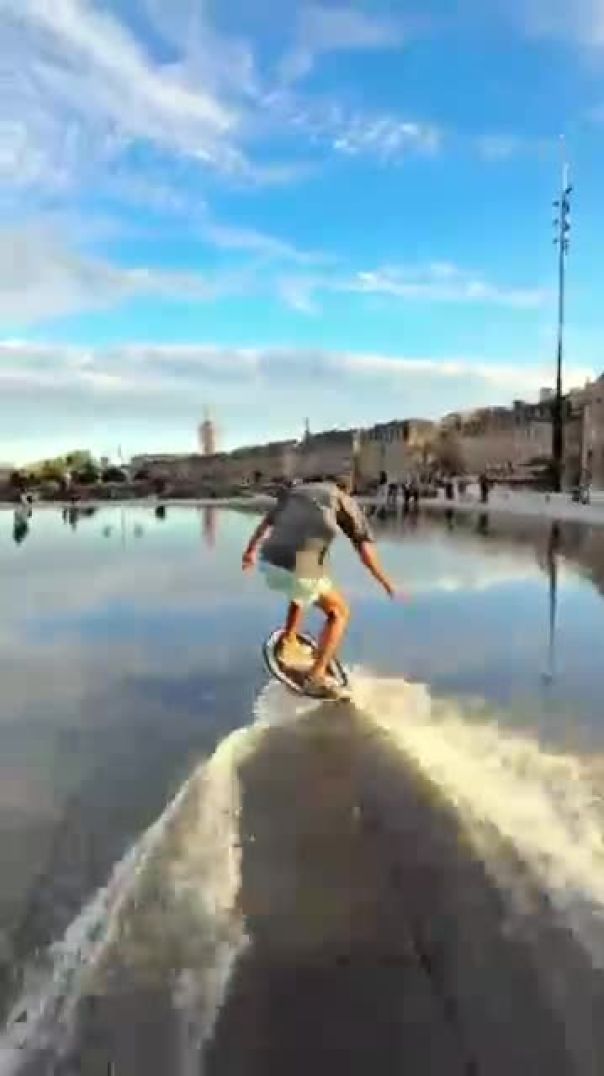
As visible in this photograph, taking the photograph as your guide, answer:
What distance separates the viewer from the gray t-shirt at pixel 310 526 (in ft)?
28.1

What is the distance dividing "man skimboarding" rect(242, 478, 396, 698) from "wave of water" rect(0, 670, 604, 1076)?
3.97ft

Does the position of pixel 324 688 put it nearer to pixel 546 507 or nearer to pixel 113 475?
pixel 546 507

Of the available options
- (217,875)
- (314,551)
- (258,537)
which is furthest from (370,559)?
(217,875)

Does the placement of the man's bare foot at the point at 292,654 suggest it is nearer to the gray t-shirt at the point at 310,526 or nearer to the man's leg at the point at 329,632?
the man's leg at the point at 329,632

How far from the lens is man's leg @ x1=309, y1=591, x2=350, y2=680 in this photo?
8.47 meters

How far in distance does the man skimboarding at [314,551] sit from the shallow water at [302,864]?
1.50 ft

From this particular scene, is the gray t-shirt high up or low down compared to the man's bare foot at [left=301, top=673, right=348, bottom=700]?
up

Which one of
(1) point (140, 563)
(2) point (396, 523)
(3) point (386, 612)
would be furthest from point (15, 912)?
(2) point (396, 523)

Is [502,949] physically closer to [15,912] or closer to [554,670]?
[15,912]

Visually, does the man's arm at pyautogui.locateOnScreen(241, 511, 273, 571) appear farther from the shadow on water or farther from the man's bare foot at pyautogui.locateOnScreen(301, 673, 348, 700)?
the shadow on water

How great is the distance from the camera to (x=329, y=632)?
8461 mm

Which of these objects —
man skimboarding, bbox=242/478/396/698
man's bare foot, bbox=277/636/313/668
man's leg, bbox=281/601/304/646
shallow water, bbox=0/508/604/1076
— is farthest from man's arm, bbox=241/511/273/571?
shallow water, bbox=0/508/604/1076

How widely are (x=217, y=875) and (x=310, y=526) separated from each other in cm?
407

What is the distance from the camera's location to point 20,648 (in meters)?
12.1
